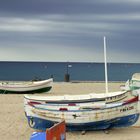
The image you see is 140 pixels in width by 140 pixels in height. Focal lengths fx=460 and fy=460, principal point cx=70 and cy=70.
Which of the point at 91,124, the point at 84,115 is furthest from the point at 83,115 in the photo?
the point at 91,124

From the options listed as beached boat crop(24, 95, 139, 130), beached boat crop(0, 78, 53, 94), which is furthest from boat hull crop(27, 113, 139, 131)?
beached boat crop(0, 78, 53, 94)

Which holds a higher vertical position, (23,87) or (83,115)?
(83,115)

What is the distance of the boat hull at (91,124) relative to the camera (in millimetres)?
16109

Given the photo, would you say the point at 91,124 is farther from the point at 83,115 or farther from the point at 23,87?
the point at 23,87

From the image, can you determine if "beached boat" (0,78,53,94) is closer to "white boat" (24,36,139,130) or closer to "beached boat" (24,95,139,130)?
"white boat" (24,36,139,130)

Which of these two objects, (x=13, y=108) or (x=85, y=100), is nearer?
(x=85, y=100)

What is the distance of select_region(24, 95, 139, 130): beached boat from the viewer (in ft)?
51.9

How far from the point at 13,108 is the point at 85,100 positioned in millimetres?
5513

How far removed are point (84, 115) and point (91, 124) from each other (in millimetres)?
570

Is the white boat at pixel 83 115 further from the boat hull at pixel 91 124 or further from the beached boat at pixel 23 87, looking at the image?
the beached boat at pixel 23 87

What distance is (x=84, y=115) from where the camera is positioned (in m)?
15.8

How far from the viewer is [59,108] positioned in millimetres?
16094

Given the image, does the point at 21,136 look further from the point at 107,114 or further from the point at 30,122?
the point at 107,114

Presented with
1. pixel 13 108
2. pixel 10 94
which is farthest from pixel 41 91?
pixel 13 108
